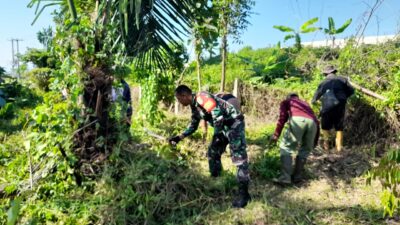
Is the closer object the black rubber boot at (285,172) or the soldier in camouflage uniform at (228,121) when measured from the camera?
the soldier in camouflage uniform at (228,121)

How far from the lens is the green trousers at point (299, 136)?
4.82 m

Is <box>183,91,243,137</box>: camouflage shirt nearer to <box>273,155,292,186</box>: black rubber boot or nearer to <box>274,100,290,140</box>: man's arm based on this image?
<box>274,100,290,140</box>: man's arm

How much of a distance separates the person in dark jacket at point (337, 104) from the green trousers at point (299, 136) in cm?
125

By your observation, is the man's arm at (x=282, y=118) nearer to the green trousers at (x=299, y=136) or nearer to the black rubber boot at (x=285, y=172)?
the green trousers at (x=299, y=136)

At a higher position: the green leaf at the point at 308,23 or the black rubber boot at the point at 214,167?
the green leaf at the point at 308,23

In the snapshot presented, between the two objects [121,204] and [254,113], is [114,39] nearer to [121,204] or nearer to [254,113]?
[121,204]

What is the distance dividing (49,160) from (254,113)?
545 cm

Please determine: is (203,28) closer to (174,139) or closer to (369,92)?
(174,139)

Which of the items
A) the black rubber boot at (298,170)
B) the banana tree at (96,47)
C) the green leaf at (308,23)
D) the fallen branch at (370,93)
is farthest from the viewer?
the green leaf at (308,23)

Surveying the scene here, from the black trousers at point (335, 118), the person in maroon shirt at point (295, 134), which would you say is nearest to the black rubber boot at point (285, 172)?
the person in maroon shirt at point (295, 134)

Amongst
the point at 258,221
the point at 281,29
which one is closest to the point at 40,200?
the point at 258,221

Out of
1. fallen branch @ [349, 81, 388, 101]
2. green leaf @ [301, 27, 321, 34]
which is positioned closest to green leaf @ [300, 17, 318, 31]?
green leaf @ [301, 27, 321, 34]

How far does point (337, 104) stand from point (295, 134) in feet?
4.78

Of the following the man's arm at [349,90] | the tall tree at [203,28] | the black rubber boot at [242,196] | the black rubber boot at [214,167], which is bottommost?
the black rubber boot at [242,196]
